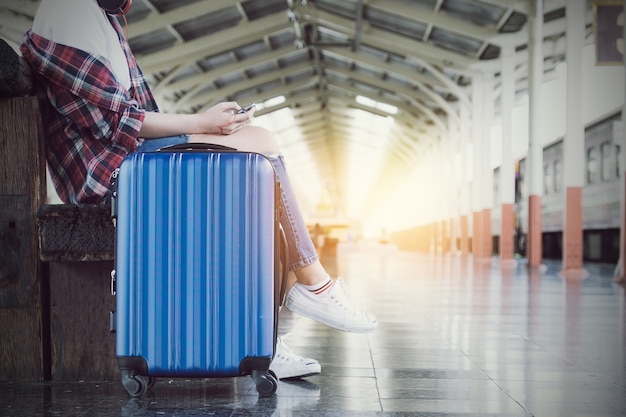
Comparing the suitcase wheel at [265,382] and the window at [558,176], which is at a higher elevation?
the window at [558,176]

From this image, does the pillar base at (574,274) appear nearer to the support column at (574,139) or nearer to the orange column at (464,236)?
the support column at (574,139)

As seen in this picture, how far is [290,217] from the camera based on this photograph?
6.82ft

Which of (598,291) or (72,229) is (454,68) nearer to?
(598,291)

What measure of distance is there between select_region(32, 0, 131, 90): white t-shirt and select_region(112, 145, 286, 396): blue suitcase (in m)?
0.45

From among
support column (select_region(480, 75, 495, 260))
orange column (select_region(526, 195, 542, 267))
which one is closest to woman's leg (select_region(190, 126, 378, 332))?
orange column (select_region(526, 195, 542, 267))

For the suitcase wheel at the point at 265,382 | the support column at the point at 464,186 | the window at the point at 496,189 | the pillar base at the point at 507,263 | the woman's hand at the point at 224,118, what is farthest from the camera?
the window at the point at 496,189

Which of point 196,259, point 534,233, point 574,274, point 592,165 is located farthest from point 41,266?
point 592,165

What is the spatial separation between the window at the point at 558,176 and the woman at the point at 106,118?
1739cm

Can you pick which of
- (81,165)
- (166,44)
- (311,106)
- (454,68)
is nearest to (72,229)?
(81,165)

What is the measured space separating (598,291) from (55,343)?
6.11 meters

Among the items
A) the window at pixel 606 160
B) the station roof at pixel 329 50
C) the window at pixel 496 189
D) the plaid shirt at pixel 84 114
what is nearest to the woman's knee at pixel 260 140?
the plaid shirt at pixel 84 114

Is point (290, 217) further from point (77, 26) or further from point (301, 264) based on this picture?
point (77, 26)

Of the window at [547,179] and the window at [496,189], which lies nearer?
the window at [547,179]

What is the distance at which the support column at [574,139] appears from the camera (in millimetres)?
10828
